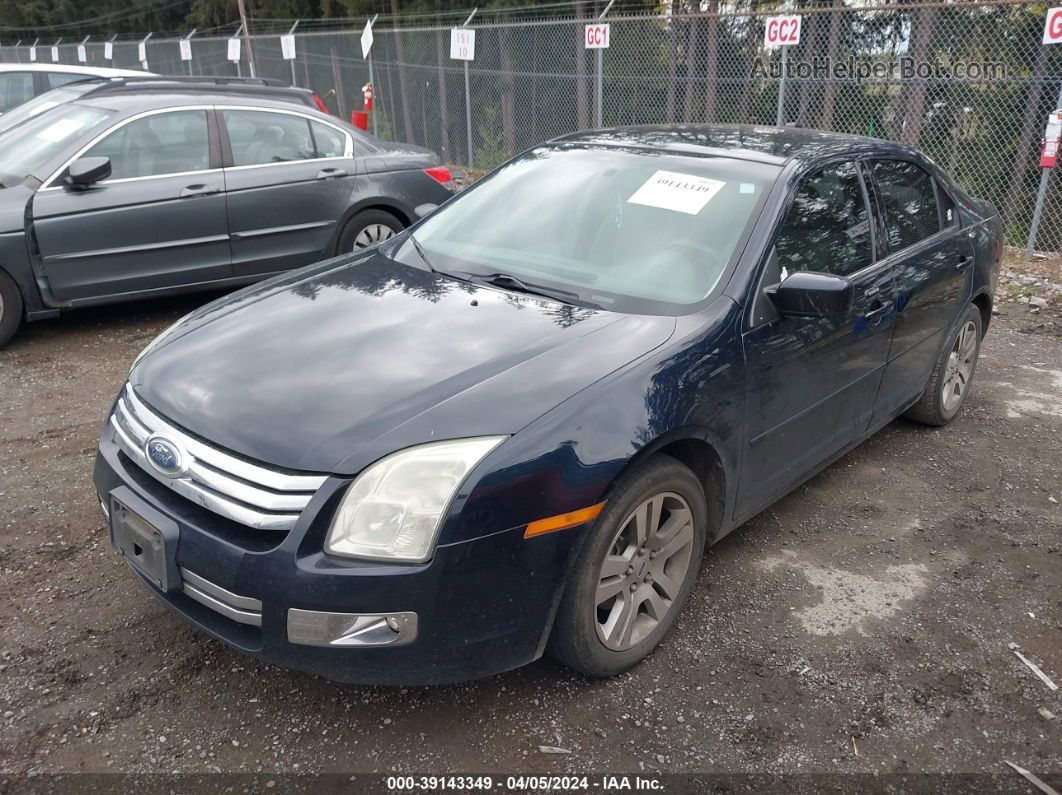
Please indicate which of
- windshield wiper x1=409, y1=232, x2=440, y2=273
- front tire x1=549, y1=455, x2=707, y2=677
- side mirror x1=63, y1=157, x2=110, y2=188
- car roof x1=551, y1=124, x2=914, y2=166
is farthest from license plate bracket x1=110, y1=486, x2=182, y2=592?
side mirror x1=63, y1=157, x2=110, y2=188

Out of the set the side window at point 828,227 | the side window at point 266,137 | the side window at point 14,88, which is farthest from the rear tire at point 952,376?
the side window at point 14,88

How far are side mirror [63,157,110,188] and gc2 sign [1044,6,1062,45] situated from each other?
7509 mm

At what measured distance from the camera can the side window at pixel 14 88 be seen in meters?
10.2

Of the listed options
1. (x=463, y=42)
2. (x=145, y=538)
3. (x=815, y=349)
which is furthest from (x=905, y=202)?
(x=463, y=42)

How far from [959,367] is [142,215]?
16.9 ft

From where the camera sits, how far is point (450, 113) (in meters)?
15.1

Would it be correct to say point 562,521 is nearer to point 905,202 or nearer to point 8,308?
point 905,202

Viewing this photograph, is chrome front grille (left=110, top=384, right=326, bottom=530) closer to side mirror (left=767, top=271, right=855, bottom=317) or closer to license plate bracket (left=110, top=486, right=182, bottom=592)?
license plate bracket (left=110, top=486, right=182, bottom=592)

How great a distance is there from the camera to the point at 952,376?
15.7 feet

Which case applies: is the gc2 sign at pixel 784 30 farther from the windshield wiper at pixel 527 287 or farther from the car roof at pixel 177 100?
the windshield wiper at pixel 527 287

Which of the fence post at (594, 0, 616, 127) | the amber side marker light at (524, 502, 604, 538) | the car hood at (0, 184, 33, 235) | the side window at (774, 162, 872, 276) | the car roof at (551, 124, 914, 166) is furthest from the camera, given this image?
the fence post at (594, 0, 616, 127)

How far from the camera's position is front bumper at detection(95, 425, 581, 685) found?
2.27m

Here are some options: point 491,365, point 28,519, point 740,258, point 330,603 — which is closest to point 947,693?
point 740,258

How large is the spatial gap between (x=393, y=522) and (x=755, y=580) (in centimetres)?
172
